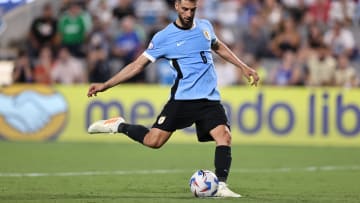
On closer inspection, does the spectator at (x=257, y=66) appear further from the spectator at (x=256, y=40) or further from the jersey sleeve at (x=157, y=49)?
the jersey sleeve at (x=157, y=49)

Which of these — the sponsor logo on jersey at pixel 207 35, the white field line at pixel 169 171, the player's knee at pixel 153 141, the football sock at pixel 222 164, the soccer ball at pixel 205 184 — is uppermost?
the sponsor logo on jersey at pixel 207 35

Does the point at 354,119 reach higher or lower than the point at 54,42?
lower

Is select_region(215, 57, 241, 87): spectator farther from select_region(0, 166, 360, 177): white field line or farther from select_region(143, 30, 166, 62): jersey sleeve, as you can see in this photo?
select_region(143, 30, 166, 62): jersey sleeve

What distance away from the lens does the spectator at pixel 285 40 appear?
21875 mm

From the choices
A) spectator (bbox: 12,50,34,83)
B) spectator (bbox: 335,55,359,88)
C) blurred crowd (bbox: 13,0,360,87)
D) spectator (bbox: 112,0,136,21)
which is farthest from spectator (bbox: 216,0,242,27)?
spectator (bbox: 12,50,34,83)

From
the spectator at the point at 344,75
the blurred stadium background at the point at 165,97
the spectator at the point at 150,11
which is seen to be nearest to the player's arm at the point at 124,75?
the blurred stadium background at the point at 165,97

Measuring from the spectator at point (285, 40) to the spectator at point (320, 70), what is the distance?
3.05 ft

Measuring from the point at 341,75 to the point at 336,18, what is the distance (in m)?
2.68

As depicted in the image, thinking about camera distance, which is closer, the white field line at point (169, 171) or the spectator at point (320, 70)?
the white field line at point (169, 171)

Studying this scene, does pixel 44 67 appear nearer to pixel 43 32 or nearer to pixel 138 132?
pixel 43 32

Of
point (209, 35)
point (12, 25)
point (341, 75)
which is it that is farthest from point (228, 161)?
point (12, 25)

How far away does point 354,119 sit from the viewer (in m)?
19.0

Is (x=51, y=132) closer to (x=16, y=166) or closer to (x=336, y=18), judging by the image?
(x=16, y=166)

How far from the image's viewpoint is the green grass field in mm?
10023
